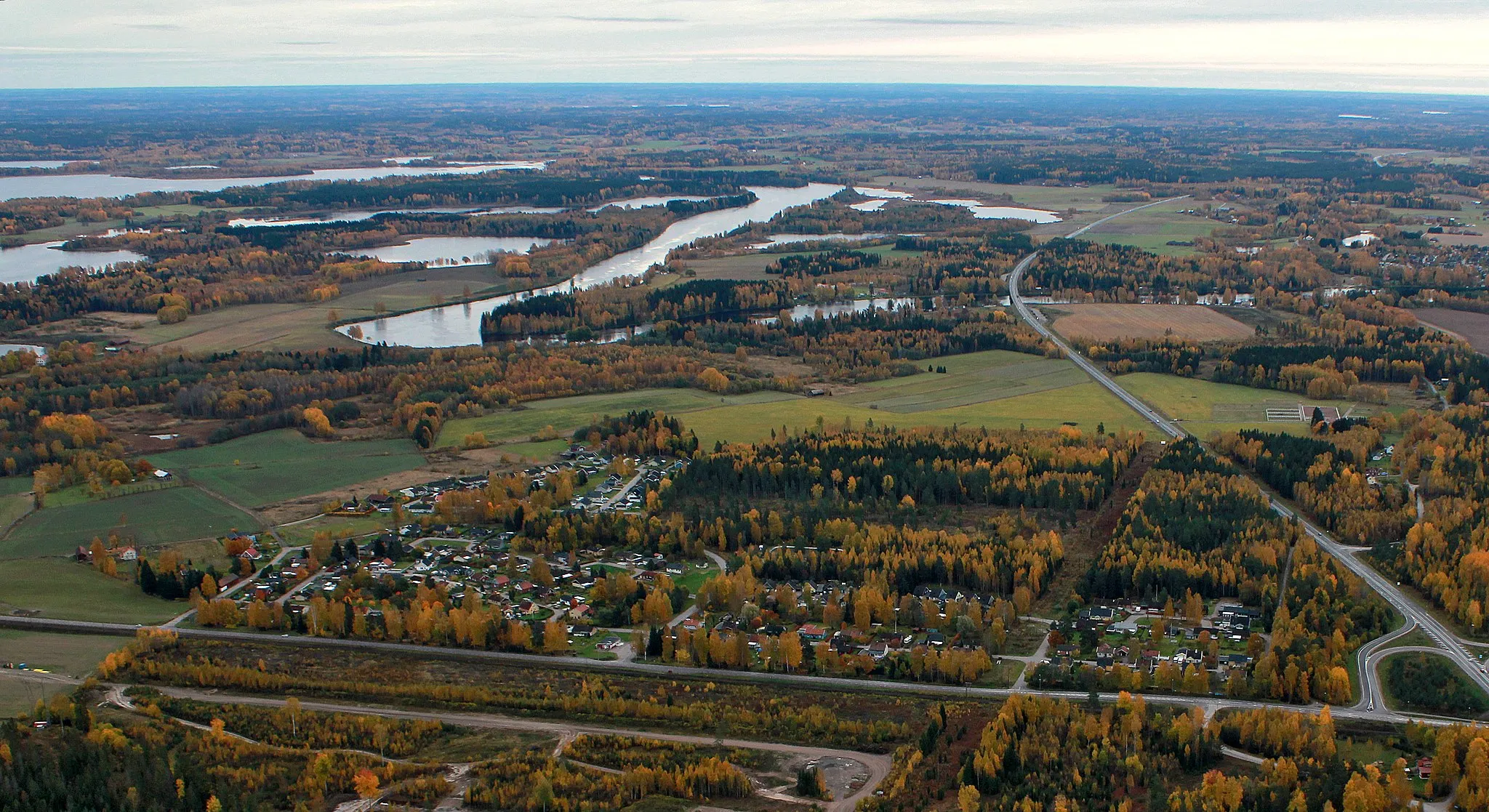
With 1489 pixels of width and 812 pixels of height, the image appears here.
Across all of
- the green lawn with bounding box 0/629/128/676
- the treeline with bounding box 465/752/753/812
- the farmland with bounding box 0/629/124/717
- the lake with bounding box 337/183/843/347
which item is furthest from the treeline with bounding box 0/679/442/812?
the lake with bounding box 337/183/843/347

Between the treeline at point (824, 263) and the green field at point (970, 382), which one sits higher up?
the treeline at point (824, 263)

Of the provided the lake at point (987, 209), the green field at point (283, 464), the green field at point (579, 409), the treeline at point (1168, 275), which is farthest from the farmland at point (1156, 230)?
the green field at point (283, 464)

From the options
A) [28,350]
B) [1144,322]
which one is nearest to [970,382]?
[1144,322]

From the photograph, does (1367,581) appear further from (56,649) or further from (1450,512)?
(56,649)

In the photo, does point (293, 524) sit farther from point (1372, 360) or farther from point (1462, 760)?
point (1372, 360)

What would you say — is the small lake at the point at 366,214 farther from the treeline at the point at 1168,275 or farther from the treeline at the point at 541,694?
the treeline at the point at 541,694

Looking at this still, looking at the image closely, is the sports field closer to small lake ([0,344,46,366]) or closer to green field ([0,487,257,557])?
green field ([0,487,257,557])
